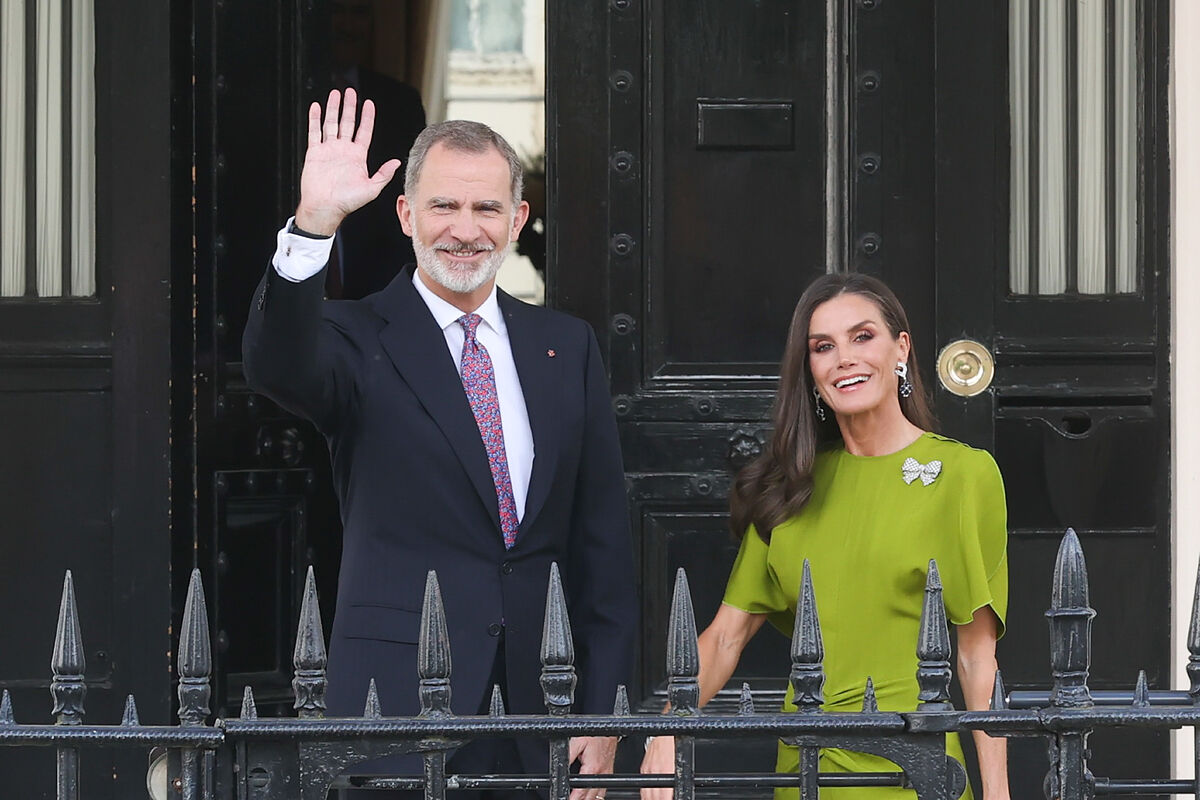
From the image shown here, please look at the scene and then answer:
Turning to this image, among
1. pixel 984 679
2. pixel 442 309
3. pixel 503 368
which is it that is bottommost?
pixel 984 679

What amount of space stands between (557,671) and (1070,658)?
79 cm

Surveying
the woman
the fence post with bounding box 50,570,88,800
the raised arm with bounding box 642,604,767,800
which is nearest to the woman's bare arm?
the woman

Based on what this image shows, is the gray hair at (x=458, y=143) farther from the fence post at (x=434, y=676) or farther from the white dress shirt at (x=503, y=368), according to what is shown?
the fence post at (x=434, y=676)

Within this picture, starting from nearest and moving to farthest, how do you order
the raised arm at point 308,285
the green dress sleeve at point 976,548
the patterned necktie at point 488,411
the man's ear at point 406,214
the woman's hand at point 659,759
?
the raised arm at point 308,285
the woman's hand at point 659,759
the green dress sleeve at point 976,548
the patterned necktie at point 488,411
the man's ear at point 406,214

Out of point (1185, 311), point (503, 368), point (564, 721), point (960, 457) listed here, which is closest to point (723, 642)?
point (960, 457)

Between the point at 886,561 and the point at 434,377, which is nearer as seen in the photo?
the point at 886,561

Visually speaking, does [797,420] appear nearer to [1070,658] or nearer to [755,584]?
[755,584]

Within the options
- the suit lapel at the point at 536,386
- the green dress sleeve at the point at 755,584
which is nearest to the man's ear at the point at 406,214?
the suit lapel at the point at 536,386

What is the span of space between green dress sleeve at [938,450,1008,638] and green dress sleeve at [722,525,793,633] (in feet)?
1.15

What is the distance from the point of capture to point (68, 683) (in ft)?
9.02

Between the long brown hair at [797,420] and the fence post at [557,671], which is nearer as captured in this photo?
the fence post at [557,671]

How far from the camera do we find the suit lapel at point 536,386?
3598 mm

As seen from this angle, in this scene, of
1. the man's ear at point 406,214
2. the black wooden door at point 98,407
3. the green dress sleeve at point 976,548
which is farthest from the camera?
the black wooden door at point 98,407

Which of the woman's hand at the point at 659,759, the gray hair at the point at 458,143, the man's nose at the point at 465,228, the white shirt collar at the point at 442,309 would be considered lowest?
the woman's hand at the point at 659,759
